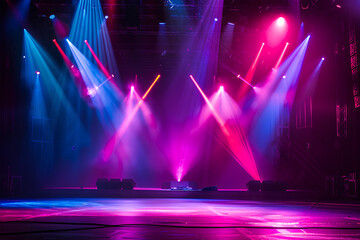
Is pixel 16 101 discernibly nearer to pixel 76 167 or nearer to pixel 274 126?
pixel 76 167

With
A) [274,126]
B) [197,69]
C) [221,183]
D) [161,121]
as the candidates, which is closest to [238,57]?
[197,69]

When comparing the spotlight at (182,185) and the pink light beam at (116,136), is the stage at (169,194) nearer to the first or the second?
the spotlight at (182,185)

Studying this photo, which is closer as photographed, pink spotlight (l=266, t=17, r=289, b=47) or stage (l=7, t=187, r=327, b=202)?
pink spotlight (l=266, t=17, r=289, b=47)

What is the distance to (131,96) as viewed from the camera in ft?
54.7

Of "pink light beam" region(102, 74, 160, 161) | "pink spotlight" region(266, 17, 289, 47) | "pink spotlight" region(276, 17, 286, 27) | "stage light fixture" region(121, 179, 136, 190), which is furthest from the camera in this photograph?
"pink light beam" region(102, 74, 160, 161)

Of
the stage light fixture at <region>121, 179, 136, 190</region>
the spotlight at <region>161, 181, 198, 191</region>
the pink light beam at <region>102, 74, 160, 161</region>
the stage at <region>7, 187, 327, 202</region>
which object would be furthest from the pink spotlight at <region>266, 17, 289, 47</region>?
the stage light fixture at <region>121, 179, 136, 190</region>

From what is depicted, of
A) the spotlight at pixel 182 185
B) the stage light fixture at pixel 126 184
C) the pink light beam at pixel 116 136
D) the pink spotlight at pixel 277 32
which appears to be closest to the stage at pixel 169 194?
the stage light fixture at pixel 126 184

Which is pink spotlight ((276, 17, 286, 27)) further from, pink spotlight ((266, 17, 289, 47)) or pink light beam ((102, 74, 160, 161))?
pink light beam ((102, 74, 160, 161))

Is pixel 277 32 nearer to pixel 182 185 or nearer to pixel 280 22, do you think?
pixel 280 22

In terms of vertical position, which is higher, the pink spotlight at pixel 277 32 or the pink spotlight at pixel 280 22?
the pink spotlight at pixel 280 22

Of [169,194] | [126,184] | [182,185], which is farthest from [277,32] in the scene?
[126,184]

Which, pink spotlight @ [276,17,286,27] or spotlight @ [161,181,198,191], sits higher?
pink spotlight @ [276,17,286,27]

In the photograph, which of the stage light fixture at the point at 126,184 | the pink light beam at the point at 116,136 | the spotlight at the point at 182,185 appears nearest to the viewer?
the stage light fixture at the point at 126,184

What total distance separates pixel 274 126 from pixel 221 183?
3347mm
